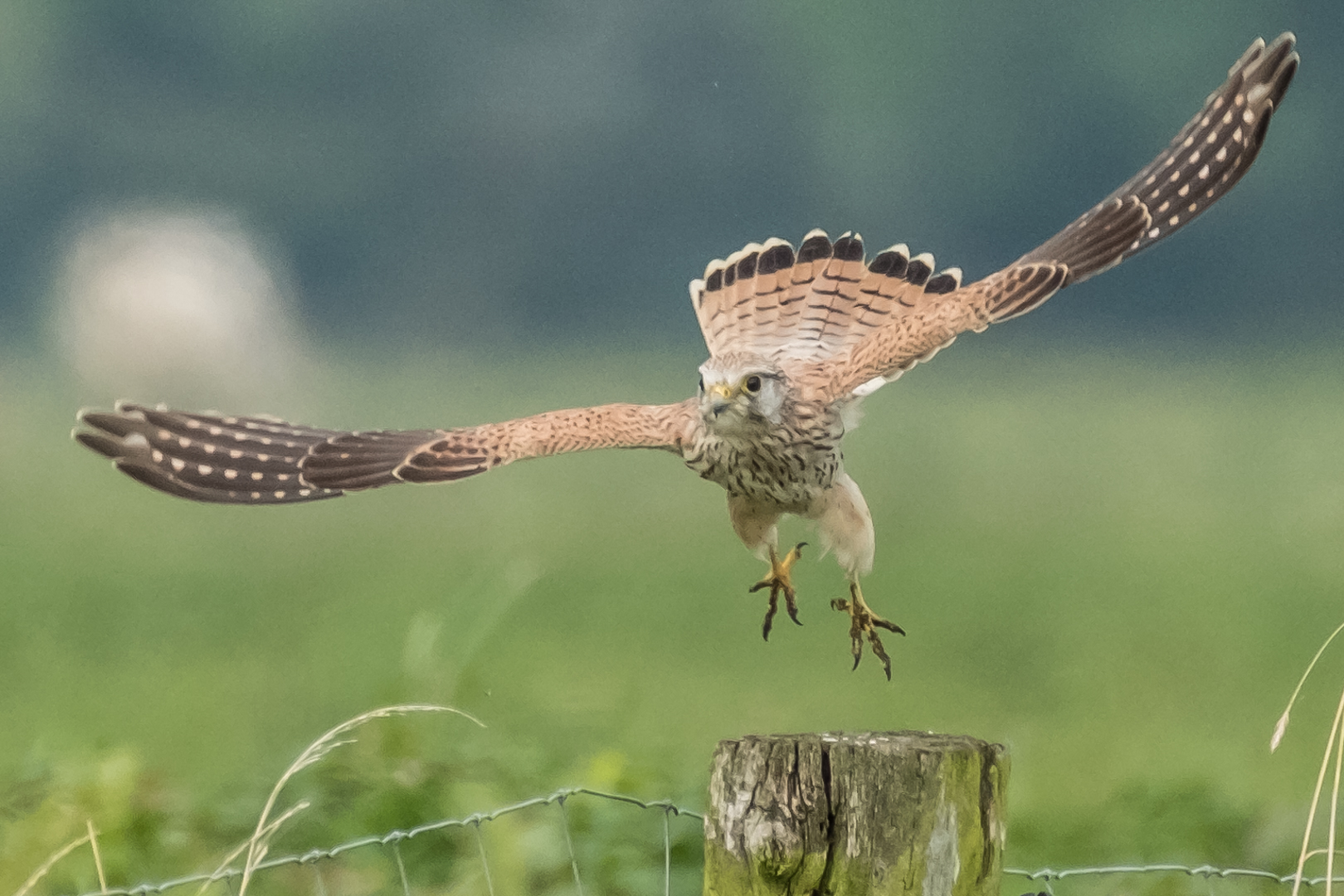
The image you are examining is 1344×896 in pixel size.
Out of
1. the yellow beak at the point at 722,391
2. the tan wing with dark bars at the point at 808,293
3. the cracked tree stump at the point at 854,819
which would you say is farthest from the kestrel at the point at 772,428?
the cracked tree stump at the point at 854,819

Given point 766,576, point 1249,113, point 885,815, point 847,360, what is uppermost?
point 1249,113

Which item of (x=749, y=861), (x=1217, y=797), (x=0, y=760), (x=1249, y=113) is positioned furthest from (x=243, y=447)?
(x=1217, y=797)

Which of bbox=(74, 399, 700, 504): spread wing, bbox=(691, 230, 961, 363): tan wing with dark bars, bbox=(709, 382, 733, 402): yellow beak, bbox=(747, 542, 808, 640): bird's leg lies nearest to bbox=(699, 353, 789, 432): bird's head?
bbox=(709, 382, 733, 402): yellow beak

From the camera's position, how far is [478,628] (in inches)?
112

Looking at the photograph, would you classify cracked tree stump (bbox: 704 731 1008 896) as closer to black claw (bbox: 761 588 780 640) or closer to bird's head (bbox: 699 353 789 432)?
bird's head (bbox: 699 353 789 432)

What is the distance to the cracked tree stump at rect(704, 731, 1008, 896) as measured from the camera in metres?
1.21

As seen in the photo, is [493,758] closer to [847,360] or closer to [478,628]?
[478,628]

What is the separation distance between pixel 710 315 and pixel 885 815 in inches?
68.7

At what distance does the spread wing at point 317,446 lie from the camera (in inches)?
82.2

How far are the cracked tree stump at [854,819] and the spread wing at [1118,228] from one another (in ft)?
3.45

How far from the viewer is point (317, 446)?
224cm

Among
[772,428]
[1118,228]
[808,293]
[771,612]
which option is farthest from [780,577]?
[1118,228]

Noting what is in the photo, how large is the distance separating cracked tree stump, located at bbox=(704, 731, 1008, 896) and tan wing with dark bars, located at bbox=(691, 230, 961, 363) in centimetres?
158

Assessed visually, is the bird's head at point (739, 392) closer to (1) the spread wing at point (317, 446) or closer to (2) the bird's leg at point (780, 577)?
(1) the spread wing at point (317, 446)
